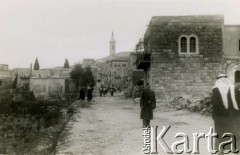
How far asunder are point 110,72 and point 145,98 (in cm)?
7550

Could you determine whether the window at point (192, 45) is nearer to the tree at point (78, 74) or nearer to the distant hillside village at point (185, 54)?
the distant hillside village at point (185, 54)

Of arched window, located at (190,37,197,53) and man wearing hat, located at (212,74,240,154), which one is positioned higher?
arched window, located at (190,37,197,53)

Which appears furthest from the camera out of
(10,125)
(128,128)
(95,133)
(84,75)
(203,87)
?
(84,75)

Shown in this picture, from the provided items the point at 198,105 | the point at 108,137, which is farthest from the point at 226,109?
the point at 198,105

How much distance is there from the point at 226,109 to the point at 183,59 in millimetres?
15857

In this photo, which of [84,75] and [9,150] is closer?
[9,150]

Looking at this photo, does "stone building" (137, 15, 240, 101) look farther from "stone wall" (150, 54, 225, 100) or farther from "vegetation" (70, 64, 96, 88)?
"vegetation" (70, 64, 96, 88)

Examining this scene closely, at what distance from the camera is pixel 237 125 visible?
20.6 ft

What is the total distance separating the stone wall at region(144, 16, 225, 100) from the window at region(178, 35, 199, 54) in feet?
0.61

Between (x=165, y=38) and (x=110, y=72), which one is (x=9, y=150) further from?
(x=110, y=72)

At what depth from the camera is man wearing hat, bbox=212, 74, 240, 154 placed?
20.5 feet

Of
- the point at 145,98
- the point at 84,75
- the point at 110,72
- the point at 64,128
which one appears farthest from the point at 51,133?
the point at 110,72

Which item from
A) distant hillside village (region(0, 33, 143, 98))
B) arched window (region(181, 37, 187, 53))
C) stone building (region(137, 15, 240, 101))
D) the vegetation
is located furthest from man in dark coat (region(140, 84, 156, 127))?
the vegetation

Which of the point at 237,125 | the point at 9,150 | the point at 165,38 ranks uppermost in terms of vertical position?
the point at 165,38
